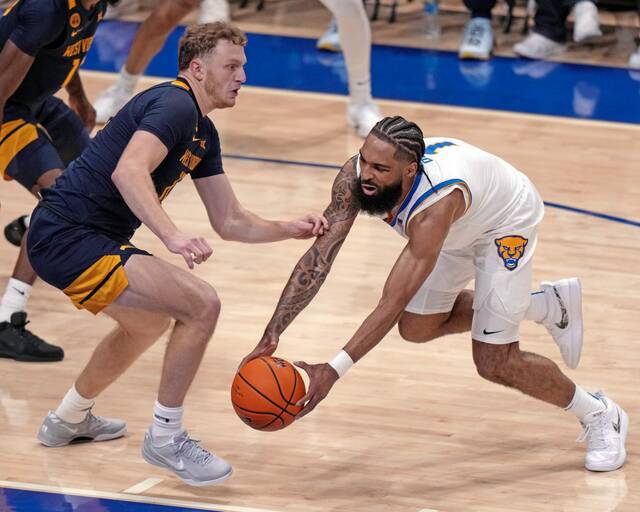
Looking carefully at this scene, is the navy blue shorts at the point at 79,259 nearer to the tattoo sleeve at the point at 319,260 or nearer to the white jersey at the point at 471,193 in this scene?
the tattoo sleeve at the point at 319,260

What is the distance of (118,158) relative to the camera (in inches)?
171

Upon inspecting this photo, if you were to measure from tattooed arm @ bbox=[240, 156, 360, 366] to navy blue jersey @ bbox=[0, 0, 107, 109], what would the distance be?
5.43 ft

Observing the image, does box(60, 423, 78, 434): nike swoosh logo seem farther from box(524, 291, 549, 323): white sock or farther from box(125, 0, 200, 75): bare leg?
box(125, 0, 200, 75): bare leg

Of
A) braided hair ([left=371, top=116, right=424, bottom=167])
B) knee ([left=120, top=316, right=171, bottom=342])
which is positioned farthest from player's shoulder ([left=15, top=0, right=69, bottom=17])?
braided hair ([left=371, top=116, right=424, bottom=167])

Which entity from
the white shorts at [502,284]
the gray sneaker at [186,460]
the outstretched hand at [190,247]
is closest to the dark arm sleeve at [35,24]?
the outstretched hand at [190,247]

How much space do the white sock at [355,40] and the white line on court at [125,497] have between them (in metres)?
4.75

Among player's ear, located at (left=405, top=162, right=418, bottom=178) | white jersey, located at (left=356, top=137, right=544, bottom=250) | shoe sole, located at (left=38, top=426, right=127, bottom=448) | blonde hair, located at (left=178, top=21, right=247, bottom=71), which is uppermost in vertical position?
blonde hair, located at (left=178, top=21, right=247, bottom=71)

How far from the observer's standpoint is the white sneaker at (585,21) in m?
10.8

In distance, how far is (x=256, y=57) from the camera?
1058 centimetres

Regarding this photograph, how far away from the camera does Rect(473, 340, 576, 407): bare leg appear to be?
15.2 ft

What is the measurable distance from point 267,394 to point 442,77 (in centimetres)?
647

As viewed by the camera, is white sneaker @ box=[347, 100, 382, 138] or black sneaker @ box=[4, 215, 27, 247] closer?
black sneaker @ box=[4, 215, 27, 247]

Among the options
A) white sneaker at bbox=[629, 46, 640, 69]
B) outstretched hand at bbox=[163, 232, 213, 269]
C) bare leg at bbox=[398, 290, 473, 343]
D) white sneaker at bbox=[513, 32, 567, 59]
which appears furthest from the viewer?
white sneaker at bbox=[513, 32, 567, 59]

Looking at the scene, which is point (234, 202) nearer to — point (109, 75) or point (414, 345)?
point (414, 345)
